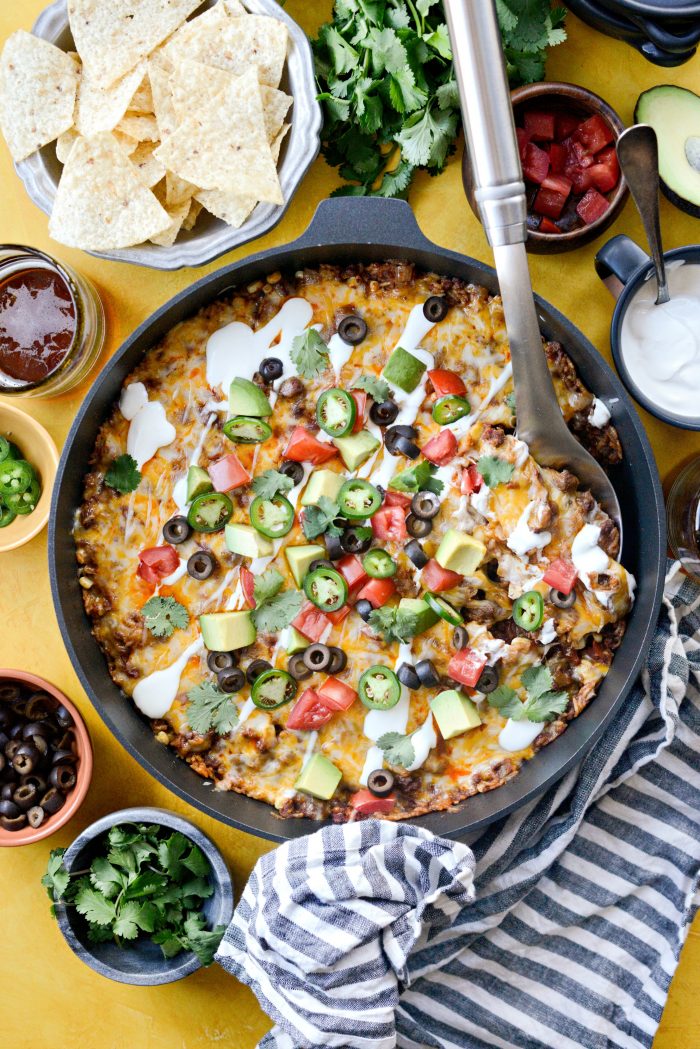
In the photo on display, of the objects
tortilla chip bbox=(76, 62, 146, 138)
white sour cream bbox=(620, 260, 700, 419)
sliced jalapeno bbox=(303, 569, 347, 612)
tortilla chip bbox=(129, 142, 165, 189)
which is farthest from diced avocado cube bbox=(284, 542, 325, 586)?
tortilla chip bbox=(76, 62, 146, 138)

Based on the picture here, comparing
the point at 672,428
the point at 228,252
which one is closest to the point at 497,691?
the point at 672,428

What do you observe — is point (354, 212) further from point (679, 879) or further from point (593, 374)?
point (679, 879)

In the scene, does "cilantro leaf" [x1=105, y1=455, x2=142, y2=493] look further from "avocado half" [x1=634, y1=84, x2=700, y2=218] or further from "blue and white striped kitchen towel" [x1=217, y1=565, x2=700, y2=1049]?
"avocado half" [x1=634, y1=84, x2=700, y2=218]

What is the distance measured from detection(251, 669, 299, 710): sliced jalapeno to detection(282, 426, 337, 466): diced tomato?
769mm

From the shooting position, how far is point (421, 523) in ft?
11.2

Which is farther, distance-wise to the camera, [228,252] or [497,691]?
[228,252]

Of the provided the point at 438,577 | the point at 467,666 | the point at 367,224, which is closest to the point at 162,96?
the point at 367,224

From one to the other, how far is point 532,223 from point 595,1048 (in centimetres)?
306

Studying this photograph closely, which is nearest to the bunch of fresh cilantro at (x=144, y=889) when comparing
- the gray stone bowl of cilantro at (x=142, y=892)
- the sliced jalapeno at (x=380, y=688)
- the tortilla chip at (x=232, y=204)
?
the gray stone bowl of cilantro at (x=142, y=892)

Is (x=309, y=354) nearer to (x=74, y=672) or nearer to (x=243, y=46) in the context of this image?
(x=243, y=46)

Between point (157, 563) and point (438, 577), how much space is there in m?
1.02

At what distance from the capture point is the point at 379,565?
3.44m

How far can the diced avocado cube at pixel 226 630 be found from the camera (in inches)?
134

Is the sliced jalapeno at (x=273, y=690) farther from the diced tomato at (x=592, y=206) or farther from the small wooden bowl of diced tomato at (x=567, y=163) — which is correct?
the diced tomato at (x=592, y=206)
